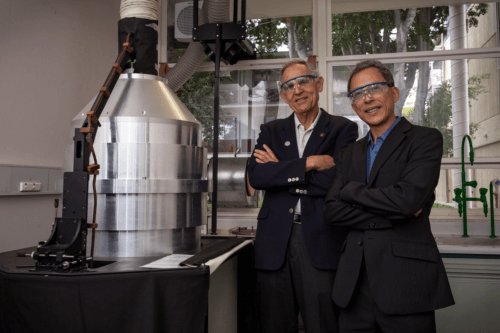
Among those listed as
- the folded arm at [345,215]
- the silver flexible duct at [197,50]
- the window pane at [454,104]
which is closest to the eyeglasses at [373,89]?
the folded arm at [345,215]

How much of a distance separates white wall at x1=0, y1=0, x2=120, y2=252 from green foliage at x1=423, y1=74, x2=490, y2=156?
2.44 metres

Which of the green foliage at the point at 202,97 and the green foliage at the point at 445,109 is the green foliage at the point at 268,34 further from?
the green foliage at the point at 445,109

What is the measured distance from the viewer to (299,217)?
1540mm

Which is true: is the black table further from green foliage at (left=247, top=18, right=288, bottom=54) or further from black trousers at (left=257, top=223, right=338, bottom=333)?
green foliage at (left=247, top=18, right=288, bottom=54)

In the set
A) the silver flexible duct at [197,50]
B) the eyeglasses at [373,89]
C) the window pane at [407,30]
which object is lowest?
the eyeglasses at [373,89]

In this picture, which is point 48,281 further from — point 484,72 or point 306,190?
point 484,72

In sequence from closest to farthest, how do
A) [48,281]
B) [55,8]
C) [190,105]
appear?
[48,281]
[55,8]
[190,105]

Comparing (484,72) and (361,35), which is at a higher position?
(361,35)

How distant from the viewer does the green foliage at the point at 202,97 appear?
3.27m

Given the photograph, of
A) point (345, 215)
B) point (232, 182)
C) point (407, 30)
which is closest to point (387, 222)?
point (345, 215)

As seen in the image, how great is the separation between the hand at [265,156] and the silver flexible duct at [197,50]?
3.63 feet

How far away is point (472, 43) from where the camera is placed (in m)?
2.93

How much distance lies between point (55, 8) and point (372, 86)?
204cm

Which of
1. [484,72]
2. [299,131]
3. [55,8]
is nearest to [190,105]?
[55,8]
